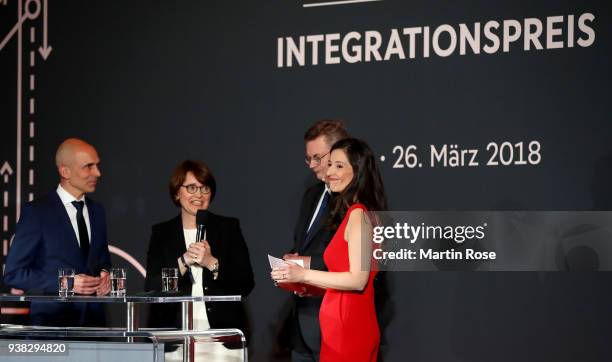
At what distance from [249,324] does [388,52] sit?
195 cm

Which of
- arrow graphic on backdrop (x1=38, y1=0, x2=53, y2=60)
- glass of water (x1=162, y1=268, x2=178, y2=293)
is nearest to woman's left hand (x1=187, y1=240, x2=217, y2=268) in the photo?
glass of water (x1=162, y1=268, x2=178, y2=293)

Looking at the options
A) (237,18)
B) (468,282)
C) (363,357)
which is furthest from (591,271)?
(237,18)

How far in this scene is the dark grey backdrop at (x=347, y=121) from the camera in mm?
4762

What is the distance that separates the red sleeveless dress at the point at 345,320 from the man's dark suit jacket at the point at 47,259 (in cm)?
192

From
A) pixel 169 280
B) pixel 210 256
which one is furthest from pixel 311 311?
pixel 169 280

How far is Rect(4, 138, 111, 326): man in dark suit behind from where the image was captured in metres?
4.89

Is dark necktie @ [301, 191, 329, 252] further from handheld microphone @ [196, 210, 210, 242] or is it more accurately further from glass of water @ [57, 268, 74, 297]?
glass of water @ [57, 268, 74, 297]

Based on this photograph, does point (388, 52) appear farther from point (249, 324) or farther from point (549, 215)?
point (249, 324)

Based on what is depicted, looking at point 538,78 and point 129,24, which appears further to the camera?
Result: point 129,24

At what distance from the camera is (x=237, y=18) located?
574cm

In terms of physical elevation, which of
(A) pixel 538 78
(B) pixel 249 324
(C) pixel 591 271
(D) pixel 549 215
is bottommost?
(B) pixel 249 324

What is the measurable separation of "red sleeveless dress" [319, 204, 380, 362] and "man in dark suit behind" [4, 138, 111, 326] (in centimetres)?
171

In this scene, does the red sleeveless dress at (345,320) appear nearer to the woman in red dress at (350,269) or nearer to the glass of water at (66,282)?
the woman in red dress at (350,269)

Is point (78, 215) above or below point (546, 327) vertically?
above
